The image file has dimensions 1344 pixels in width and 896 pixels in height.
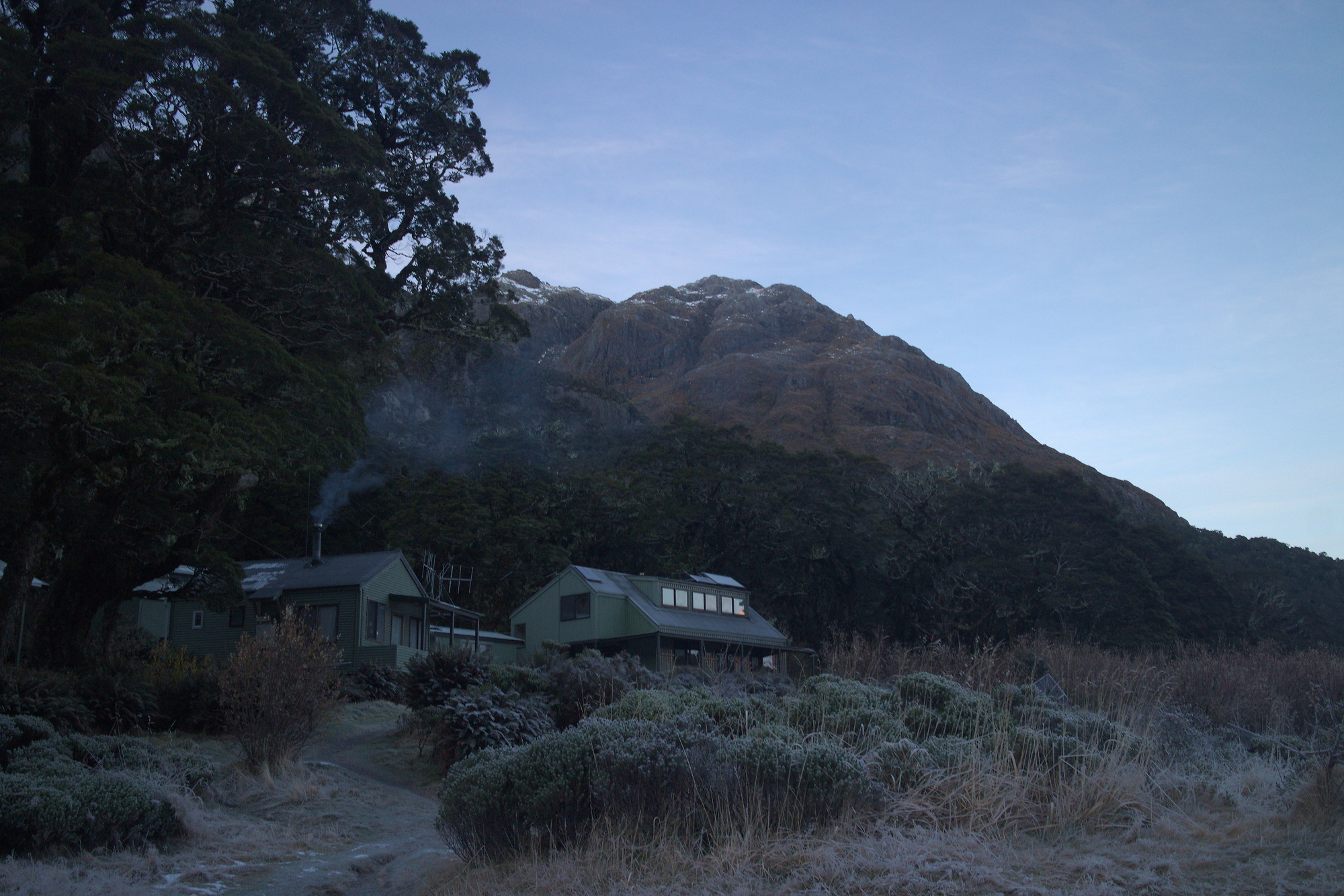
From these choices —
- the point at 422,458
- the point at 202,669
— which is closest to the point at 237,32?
the point at 202,669

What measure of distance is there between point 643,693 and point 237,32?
13615 mm

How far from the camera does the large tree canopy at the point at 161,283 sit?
43.4 ft

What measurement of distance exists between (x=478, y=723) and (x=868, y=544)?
37.7 meters

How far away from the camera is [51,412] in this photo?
12625 millimetres

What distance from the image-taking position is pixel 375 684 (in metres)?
19.7

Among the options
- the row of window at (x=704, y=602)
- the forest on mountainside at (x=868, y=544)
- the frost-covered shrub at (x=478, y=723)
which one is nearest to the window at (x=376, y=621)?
the row of window at (x=704, y=602)

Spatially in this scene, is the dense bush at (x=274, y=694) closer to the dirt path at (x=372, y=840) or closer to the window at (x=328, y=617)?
the dirt path at (x=372, y=840)

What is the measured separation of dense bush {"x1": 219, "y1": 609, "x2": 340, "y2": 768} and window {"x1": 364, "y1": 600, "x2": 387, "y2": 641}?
1465 centimetres

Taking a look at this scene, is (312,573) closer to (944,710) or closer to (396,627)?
(396,627)

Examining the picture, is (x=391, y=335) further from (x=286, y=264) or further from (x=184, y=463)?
(x=184, y=463)

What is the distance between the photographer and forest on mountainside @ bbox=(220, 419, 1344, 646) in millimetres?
43344

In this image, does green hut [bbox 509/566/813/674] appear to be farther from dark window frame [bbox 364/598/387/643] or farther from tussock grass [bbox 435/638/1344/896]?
tussock grass [bbox 435/638/1344/896]

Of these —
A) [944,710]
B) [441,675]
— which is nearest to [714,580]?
[441,675]

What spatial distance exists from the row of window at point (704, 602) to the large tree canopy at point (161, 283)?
19.8m
